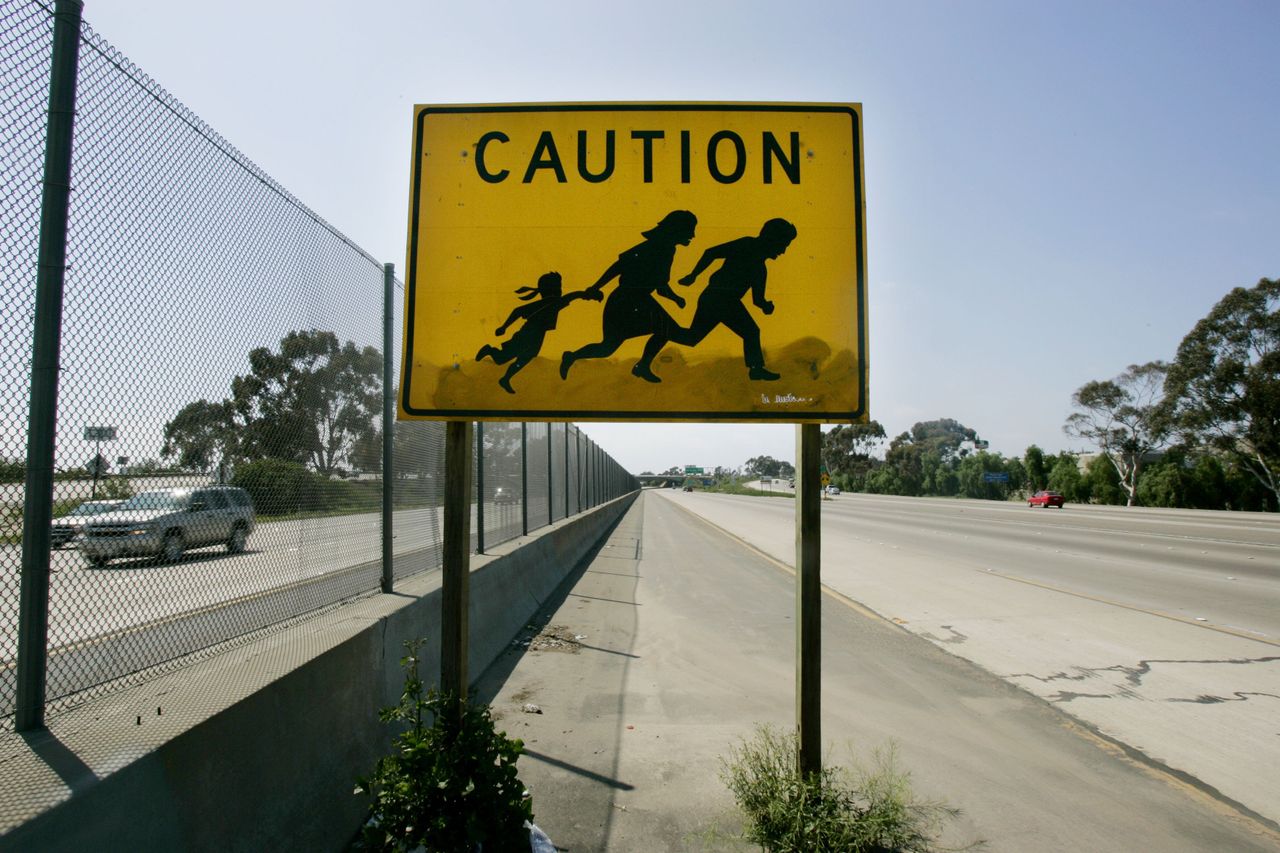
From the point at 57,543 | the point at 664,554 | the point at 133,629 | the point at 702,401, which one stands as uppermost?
the point at 702,401

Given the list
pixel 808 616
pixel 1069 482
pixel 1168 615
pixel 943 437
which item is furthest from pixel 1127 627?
pixel 943 437

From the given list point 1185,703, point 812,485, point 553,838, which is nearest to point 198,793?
point 553,838

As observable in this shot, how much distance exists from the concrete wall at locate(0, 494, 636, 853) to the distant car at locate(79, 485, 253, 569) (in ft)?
1.67

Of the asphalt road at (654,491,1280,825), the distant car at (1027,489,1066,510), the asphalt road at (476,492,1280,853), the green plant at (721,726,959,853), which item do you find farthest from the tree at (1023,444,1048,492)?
the green plant at (721,726,959,853)

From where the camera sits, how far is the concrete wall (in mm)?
2115

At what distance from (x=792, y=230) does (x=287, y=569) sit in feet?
10.4

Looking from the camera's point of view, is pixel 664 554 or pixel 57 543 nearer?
pixel 57 543

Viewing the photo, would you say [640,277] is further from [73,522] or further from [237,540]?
[73,522]

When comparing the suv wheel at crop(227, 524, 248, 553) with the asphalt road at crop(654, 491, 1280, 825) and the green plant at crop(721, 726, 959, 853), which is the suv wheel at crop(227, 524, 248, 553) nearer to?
the green plant at crop(721, 726, 959, 853)

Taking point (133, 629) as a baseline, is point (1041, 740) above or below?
below

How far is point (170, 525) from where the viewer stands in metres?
3.13

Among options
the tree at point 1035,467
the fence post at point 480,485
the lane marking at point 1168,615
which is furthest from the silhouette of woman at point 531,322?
the tree at point 1035,467

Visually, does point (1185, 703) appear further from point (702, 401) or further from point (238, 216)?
point (238, 216)

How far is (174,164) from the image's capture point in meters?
3.20
